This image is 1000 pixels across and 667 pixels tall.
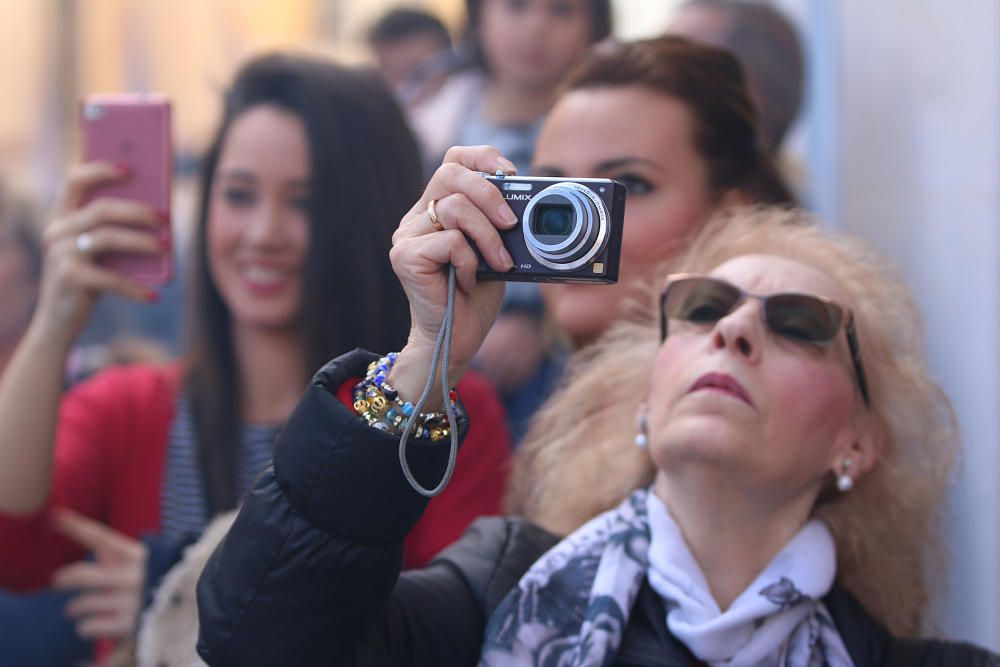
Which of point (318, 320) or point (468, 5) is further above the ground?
point (468, 5)

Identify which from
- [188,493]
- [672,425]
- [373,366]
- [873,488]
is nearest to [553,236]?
[373,366]

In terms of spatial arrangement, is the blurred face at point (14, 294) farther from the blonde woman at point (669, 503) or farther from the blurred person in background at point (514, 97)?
the blonde woman at point (669, 503)

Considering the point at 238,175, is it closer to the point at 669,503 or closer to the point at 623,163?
the point at 623,163

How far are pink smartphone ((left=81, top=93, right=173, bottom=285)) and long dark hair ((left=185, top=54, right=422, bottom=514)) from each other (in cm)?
18

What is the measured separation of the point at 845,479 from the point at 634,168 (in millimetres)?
857

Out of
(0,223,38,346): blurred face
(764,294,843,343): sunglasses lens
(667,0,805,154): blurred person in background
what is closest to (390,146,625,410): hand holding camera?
(764,294,843,343): sunglasses lens

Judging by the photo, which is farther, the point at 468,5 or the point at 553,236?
the point at 468,5

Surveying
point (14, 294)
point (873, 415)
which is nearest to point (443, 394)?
point (873, 415)

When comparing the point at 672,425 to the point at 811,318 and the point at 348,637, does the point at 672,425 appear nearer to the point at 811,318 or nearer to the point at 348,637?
the point at 811,318

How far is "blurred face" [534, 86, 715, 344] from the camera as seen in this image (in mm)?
2635

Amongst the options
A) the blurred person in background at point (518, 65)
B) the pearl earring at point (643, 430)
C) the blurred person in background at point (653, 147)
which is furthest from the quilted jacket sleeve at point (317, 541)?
the blurred person in background at point (518, 65)

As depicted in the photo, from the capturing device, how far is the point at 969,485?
10.4ft

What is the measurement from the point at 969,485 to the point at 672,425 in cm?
148

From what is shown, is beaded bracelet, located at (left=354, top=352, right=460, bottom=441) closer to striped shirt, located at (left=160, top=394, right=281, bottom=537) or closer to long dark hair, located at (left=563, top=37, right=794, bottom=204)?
striped shirt, located at (left=160, top=394, right=281, bottom=537)
